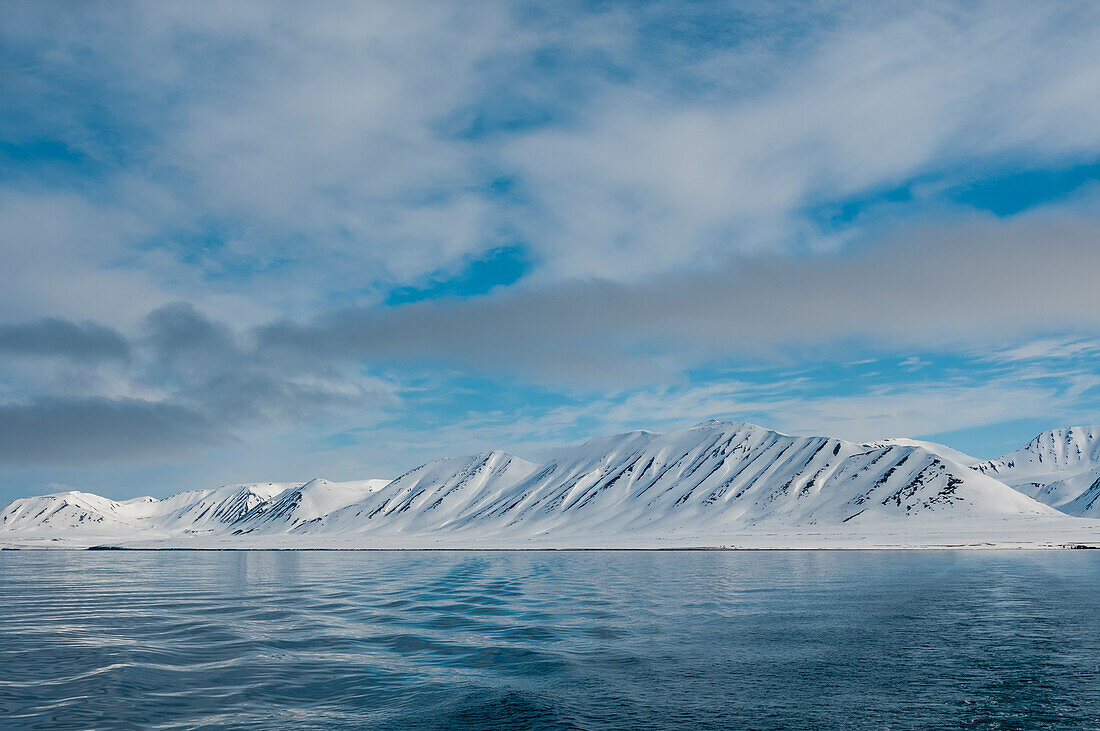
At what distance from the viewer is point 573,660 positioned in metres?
28.2

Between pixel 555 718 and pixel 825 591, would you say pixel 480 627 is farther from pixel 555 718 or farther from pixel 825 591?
pixel 825 591

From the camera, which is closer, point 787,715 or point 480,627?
point 787,715

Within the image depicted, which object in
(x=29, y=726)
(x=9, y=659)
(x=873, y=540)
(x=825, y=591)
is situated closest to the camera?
(x=29, y=726)

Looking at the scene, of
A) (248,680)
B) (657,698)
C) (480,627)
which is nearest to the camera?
(657,698)

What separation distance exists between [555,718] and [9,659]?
23209mm

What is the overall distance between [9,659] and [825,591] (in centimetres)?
4754

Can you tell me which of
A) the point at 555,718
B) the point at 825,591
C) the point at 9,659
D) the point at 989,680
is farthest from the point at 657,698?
the point at 825,591

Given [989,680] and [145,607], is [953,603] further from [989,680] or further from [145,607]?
[145,607]

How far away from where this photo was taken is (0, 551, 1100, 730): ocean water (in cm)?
2017

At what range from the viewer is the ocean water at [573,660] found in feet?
66.2

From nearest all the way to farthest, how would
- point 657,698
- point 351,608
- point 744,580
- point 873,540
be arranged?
point 657,698 → point 351,608 → point 744,580 → point 873,540

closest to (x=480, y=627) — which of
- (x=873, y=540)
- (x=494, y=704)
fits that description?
(x=494, y=704)

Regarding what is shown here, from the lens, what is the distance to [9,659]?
1144 inches

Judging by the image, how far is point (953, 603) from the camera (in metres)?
43.8
